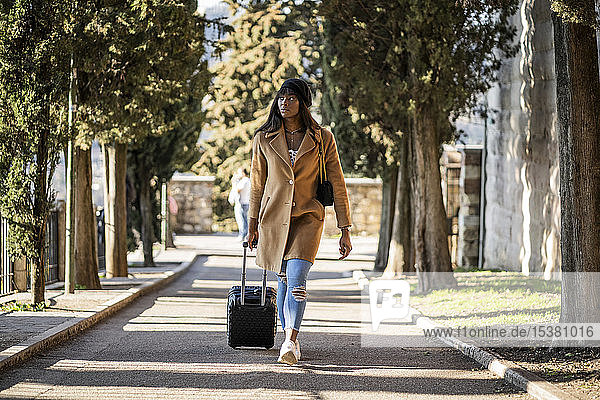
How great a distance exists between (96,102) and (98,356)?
6244 millimetres

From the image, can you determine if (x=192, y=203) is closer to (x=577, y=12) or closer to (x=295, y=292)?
(x=295, y=292)

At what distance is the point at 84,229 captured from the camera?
45.3 feet

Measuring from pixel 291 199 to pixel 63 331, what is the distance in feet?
9.26

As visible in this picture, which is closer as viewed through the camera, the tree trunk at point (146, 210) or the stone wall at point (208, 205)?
the tree trunk at point (146, 210)

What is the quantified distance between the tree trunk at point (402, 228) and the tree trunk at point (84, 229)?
224 inches

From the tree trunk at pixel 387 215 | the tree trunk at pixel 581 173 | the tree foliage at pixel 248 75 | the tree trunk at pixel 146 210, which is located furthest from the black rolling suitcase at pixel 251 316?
the tree foliage at pixel 248 75

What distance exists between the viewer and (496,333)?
904 cm

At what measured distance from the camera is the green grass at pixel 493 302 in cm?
1017

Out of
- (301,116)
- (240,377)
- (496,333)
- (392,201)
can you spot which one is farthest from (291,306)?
(392,201)

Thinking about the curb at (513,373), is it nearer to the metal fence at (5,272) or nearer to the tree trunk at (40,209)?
the tree trunk at (40,209)

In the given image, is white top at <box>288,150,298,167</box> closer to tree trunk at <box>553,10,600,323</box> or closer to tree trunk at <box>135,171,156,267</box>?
tree trunk at <box>553,10,600,323</box>

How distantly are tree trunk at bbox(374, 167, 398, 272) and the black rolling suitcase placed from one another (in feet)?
39.0

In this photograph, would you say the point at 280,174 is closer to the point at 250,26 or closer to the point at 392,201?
the point at 392,201

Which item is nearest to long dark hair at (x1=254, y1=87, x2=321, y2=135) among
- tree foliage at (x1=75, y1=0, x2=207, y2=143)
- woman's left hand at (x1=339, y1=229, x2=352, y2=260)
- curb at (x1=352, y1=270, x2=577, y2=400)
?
woman's left hand at (x1=339, y1=229, x2=352, y2=260)
